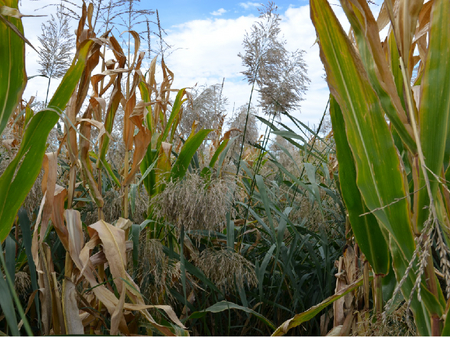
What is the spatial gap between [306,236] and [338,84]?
0.72m

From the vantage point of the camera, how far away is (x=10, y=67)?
741 mm

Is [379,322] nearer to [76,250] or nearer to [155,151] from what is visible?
[76,250]

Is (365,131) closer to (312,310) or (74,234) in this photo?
(312,310)

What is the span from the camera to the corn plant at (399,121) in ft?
1.90

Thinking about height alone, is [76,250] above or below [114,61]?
below

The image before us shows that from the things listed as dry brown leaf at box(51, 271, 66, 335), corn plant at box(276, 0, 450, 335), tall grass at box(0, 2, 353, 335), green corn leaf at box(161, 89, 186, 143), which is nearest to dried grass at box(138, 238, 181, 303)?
tall grass at box(0, 2, 353, 335)

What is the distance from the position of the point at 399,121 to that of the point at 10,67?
29.9 inches

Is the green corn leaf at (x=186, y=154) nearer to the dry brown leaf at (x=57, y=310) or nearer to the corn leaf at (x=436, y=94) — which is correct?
the dry brown leaf at (x=57, y=310)

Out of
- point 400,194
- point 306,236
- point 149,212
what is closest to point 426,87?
point 400,194

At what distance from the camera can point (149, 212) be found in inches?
47.9

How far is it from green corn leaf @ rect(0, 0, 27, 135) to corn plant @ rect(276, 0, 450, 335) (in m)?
0.60

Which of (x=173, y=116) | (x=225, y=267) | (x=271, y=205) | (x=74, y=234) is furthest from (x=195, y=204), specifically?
(x=173, y=116)

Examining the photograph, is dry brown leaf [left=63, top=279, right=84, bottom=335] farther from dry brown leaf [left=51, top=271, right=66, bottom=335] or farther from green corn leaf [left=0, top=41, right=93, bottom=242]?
green corn leaf [left=0, top=41, right=93, bottom=242]

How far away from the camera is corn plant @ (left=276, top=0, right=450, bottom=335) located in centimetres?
58
